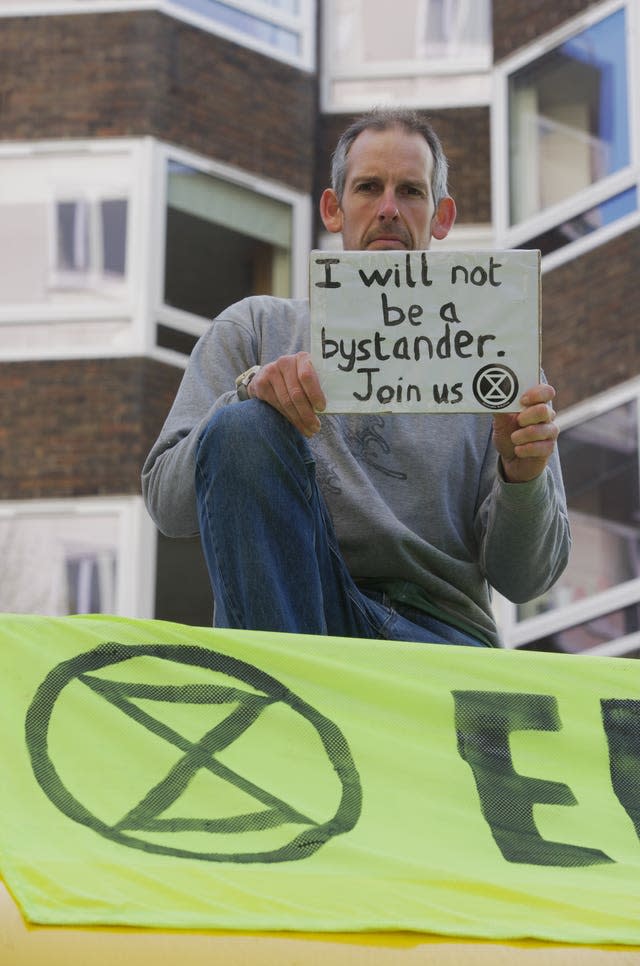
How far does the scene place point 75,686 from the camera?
295cm

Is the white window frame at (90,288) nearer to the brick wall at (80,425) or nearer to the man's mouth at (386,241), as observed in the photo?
the brick wall at (80,425)

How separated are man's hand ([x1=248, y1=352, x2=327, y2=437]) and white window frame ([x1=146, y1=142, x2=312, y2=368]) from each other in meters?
8.37

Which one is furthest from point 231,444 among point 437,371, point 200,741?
point 200,741

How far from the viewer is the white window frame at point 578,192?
11.4m

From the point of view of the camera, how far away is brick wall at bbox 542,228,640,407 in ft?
35.5

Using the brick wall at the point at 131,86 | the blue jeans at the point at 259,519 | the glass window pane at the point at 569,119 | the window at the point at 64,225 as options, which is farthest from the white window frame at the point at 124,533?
the blue jeans at the point at 259,519

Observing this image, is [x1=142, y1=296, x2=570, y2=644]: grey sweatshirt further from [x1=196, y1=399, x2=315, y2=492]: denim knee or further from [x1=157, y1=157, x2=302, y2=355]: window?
[x1=157, y1=157, x2=302, y2=355]: window

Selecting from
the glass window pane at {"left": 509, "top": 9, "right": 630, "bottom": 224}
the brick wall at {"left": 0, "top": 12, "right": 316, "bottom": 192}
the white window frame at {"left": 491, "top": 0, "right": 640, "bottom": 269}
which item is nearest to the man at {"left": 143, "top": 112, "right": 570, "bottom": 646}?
the white window frame at {"left": 491, "top": 0, "right": 640, "bottom": 269}

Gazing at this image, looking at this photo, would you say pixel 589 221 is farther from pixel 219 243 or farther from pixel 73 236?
pixel 73 236

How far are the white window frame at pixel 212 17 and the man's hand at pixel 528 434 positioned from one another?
955cm

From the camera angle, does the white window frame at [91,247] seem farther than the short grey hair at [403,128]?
Yes

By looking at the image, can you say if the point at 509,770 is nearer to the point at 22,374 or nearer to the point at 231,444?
the point at 231,444

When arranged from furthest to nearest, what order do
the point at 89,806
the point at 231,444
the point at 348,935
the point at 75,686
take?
the point at 231,444 < the point at 75,686 < the point at 89,806 < the point at 348,935

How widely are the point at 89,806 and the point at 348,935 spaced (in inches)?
18.8
